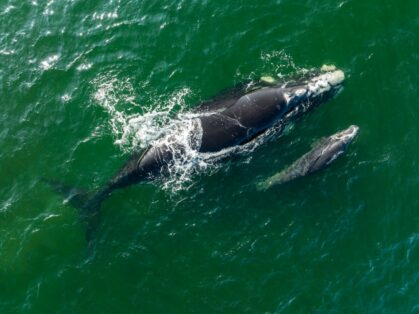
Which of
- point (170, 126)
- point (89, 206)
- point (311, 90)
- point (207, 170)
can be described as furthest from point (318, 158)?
point (89, 206)

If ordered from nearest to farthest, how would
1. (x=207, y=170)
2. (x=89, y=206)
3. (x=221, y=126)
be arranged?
(x=221, y=126)
(x=89, y=206)
(x=207, y=170)

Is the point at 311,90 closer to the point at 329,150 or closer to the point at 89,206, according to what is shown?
the point at 329,150

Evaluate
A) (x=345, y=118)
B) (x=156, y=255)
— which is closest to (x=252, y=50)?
(x=345, y=118)

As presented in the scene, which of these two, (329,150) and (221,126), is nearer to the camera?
(221,126)

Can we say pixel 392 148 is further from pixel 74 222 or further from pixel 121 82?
pixel 74 222

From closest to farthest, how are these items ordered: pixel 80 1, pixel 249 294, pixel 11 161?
1. pixel 249 294
2. pixel 11 161
3. pixel 80 1

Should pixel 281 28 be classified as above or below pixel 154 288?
above
